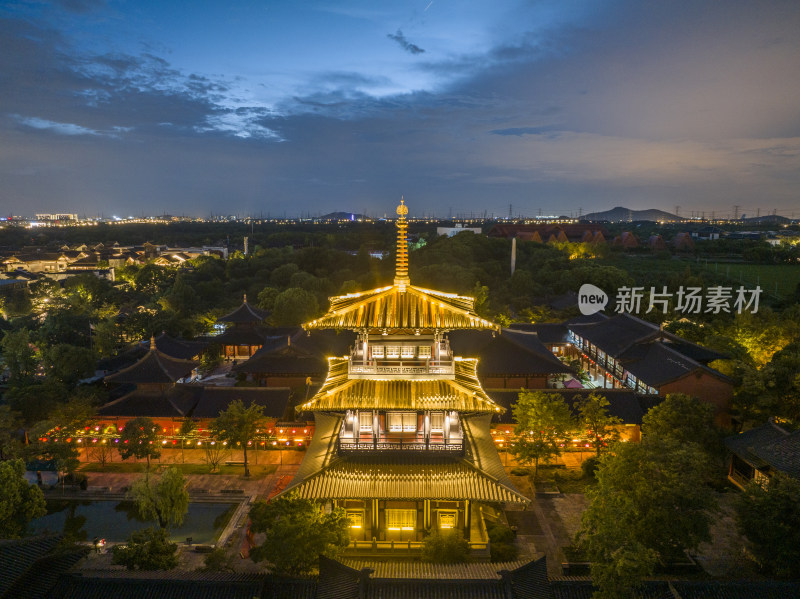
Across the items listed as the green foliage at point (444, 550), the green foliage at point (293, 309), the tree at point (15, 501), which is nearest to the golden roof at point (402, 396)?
the green foliage at point (444, 550)

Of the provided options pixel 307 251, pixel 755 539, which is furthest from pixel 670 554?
pixel 307 251

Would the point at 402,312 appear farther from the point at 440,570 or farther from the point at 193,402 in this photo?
the point at 193,402

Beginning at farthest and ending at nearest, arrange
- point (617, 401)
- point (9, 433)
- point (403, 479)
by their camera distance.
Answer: point (617, 401)
point (9, 433)
point (403, 479)

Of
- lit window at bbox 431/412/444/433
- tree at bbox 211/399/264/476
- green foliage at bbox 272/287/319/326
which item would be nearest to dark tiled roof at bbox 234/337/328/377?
→ tree at bbox 211/399/264/476

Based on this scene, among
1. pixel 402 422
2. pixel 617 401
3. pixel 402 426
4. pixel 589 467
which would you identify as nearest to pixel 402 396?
pixel 402 422

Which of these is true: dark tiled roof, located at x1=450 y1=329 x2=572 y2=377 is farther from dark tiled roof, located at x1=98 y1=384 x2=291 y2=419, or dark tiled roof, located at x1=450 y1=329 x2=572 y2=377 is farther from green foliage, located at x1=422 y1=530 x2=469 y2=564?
green foliage, located at x1=422 y1=530 x2=469 y2=564
